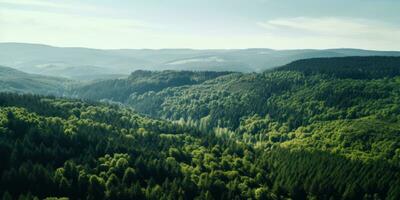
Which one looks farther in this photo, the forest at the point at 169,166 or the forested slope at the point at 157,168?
the forest at the point at 169,166

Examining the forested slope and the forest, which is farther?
the forest

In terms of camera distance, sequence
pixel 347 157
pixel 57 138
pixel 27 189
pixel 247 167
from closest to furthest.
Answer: pixel 27 189 < pixel 57 138 < pixel 247 167 < pixel 347 157

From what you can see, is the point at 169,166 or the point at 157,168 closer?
the point at 157,168

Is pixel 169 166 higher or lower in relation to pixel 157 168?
lower

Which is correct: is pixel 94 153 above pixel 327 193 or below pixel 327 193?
above

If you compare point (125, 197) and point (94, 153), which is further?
point (94, 153)

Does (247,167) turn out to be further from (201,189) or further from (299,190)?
(201,189)

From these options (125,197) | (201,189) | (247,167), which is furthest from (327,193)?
(125,197)

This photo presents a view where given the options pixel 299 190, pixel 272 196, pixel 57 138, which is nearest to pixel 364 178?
pixel 299 190

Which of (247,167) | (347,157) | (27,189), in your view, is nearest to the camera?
(27,189)
